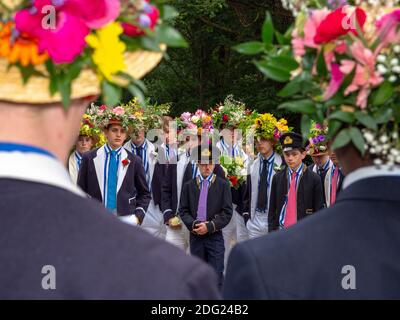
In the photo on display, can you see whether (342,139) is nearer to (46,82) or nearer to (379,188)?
(379,188)

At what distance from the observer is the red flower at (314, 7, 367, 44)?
2621mm

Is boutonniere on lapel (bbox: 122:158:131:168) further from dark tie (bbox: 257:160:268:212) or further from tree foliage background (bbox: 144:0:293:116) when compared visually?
tree foliage background (bbox: 144:0:293:116)

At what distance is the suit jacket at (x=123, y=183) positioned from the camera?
9.70 m

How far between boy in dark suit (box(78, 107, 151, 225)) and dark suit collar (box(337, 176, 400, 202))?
23.7ft

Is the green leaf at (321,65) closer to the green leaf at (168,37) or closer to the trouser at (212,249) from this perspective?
the green leaf at (168,37)

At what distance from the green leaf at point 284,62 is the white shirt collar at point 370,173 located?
1.47ft

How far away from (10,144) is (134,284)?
49 centimetres

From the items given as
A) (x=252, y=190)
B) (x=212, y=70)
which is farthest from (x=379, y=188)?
(x=212, y=70)

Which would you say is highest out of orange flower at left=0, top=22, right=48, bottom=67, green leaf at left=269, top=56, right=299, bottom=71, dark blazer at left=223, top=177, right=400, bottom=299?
green leaf at left=269, top=56, right=299, bottom=71

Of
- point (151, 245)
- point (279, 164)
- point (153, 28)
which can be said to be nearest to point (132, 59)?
point (153, 28)

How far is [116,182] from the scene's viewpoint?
32.0 ft

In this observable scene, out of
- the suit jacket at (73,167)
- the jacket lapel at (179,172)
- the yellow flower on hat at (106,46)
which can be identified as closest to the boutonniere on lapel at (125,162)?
the jacket lapel at (179,172)

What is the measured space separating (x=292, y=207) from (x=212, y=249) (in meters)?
1.16

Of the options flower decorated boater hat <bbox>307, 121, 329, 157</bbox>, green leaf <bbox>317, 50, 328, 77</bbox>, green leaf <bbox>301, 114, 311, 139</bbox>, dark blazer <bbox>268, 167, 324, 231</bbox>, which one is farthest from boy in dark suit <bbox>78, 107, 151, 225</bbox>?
green leaf <bbox>317, 50, 328, 77</bbox>
